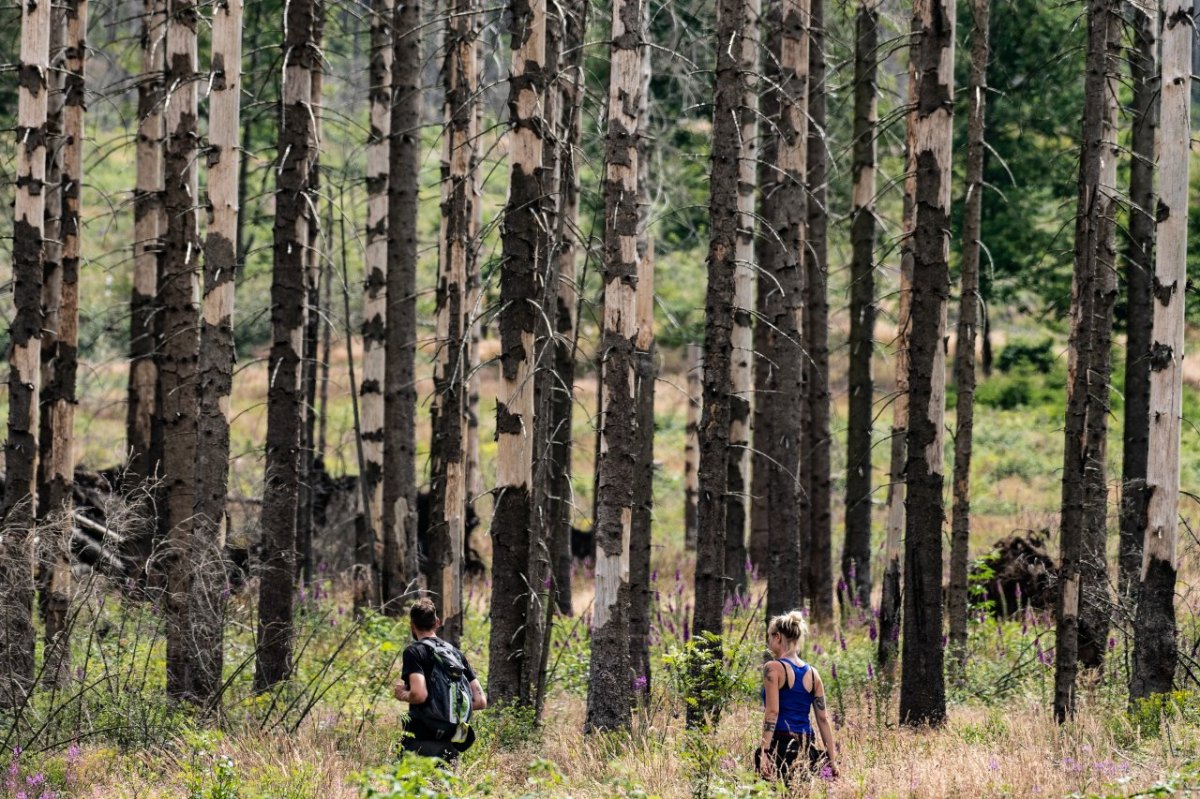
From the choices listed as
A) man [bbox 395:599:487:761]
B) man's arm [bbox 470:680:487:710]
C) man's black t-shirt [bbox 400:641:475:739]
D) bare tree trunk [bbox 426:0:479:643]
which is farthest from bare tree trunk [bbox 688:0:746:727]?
man's black t-shirt [bbox 400:641:475:739]

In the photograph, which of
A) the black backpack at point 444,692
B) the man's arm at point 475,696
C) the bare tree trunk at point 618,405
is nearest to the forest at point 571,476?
the bare tree trunk at point 618,405

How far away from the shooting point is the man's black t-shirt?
7453mm

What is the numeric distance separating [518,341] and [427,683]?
11.3 ft

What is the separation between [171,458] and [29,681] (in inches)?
96.7

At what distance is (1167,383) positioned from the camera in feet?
31.9

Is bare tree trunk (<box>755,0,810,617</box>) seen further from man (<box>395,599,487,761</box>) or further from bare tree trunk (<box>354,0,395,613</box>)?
man (<box>395,599,487,761</box>)

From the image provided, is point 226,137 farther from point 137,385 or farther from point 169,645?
point 137,385

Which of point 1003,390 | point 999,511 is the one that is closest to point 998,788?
point 999,511

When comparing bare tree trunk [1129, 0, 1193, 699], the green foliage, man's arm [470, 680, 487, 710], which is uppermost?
bare tree trunk [1129, 0, 1193, 699]

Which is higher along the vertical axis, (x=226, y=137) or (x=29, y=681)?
(x=226, y=137)

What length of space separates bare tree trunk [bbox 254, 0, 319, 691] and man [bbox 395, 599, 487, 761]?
364cm

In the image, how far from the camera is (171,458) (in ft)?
36.8

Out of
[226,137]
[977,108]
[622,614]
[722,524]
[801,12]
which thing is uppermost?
[801,12]

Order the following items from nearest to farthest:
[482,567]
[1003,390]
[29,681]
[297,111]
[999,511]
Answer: [29,681] < [297,111] < [482,567] < [999,511] < [1003,390]
